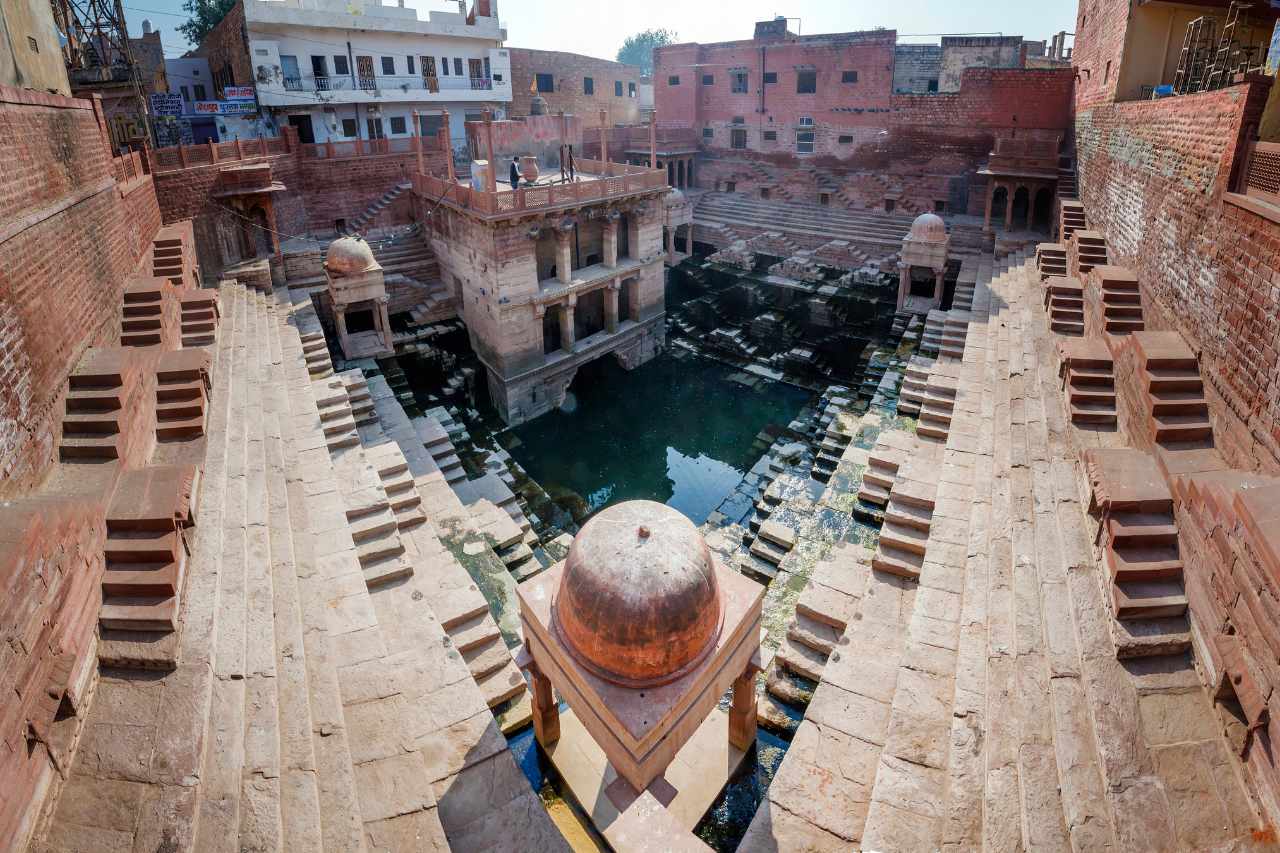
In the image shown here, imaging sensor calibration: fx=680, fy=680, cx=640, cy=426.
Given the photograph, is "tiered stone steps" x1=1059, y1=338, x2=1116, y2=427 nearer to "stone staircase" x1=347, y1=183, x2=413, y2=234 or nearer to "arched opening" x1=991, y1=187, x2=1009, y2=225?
"arched opening" x1=991, y1=187, x2=1009, y2=225

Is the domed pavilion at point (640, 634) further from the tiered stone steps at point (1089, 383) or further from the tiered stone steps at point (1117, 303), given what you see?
the tiered stone steps at point (1117, 303)

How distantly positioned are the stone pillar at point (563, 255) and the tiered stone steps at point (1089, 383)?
495 inches

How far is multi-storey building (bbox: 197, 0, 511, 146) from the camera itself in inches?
1014

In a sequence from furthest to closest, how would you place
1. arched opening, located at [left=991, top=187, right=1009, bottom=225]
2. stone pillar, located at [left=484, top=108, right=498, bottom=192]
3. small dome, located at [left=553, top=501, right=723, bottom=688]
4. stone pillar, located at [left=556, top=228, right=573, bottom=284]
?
arched opening, located at [left=991, top=187, right=1009, bottom=225], stone pillar, located at [left=556, top=228, right=573, bottom=284], stone pillar, located at [left=484, top=108, right=498, bottom=192], small dome, located at [left=553, top=501, right=723, bottom=688]

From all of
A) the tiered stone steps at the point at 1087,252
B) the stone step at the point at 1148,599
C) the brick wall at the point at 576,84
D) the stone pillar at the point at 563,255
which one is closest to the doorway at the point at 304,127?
the brick wall at the point at 576,84

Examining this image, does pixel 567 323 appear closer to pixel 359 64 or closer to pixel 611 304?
pixel 611 304

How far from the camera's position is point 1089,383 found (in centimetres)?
1068

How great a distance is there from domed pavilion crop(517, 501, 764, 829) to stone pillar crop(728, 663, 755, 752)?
2.55 ft

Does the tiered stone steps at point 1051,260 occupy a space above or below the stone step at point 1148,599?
above

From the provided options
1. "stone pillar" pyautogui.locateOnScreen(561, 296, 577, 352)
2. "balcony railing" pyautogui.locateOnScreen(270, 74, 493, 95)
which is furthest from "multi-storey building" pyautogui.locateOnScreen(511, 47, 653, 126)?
"stone pillar" pyautogui.locateOnScreen(561, 296, 577, 352)

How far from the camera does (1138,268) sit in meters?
11.9

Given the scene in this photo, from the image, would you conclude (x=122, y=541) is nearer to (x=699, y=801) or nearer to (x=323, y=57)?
(x=699, y=801)

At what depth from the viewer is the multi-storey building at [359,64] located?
25.8 meters

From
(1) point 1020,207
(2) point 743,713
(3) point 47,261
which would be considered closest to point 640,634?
(2) point 743,713
